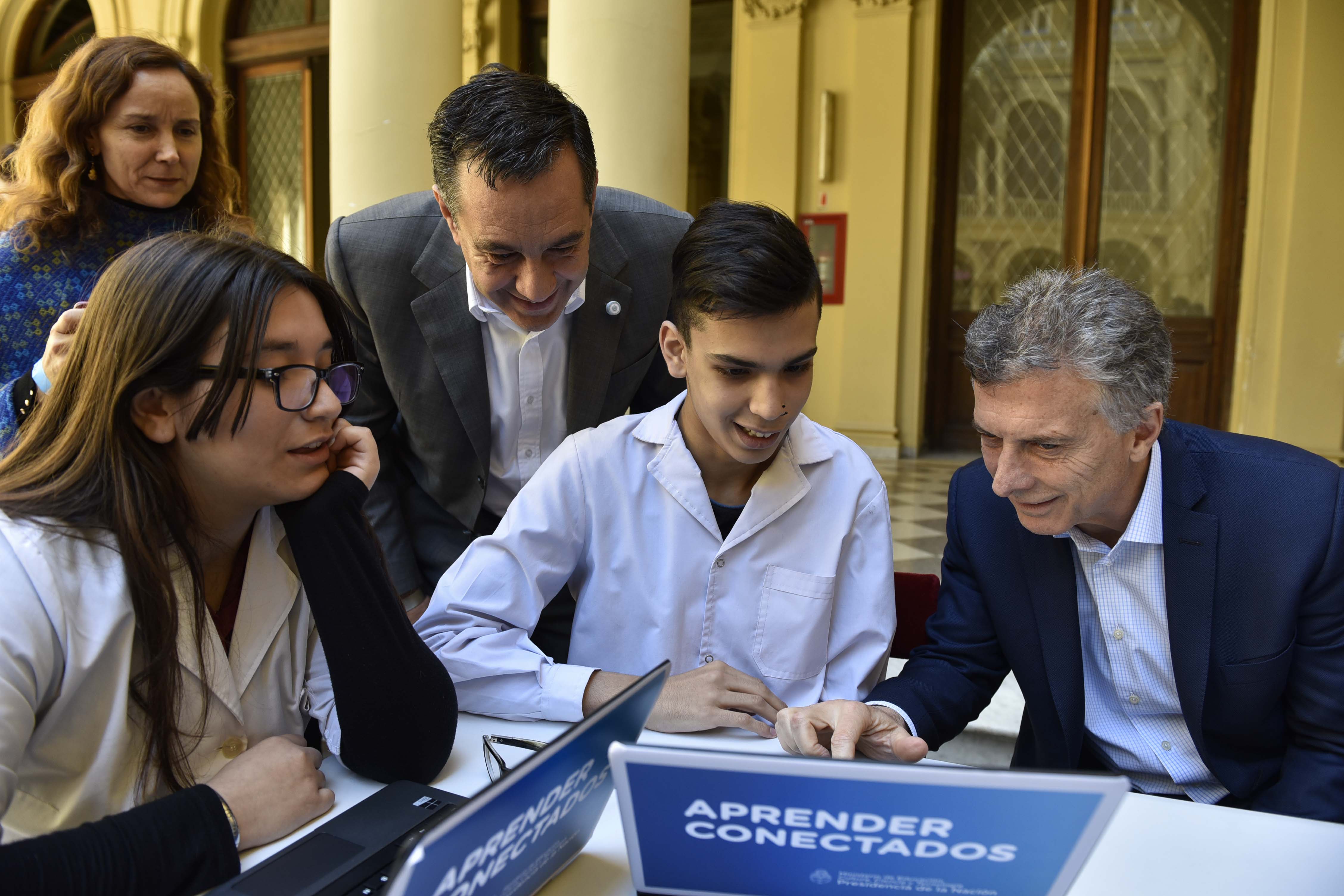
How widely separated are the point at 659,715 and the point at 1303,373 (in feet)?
21.3

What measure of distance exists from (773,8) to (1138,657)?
21.8 ft

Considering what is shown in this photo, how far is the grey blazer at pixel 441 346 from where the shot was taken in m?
2.04

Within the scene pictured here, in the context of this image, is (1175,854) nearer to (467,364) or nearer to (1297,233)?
(467,364)

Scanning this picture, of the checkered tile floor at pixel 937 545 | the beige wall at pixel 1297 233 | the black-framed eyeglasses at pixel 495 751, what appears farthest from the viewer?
the beige wall at pixel 1297 233

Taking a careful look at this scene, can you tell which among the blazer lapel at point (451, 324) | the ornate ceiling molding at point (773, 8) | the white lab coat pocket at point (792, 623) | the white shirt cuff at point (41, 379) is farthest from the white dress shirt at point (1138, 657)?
the ornate ceiling molding at point (773, 8)

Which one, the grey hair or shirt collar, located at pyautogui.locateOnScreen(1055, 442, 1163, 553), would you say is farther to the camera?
shirt collar, located at pyautogui.locateOnScreen(1055, 442, 1163, 553)

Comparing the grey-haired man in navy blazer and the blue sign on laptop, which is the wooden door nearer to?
the grey-haired man in navy blazer

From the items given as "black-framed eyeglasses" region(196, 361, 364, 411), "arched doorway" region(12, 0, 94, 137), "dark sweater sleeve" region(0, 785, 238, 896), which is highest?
"arched doorway" region(12, 0, 94, 137)

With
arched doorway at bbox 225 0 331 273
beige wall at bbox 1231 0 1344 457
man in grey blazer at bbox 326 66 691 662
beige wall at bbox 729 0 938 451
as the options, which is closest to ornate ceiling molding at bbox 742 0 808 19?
beige wall at bbox 729 0 938 451

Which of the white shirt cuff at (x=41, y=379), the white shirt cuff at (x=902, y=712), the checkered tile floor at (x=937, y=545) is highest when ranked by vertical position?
the white shirt cuff at (x=41, y=379)

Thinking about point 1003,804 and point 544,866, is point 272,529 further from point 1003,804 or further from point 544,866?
point 1003,804

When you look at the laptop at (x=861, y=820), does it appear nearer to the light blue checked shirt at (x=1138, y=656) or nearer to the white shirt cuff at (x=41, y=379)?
the light blue checked shirt at (x=1138, y=656)

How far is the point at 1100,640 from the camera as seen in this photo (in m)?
1.60

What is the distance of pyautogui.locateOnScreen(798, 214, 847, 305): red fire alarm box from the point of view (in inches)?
286
